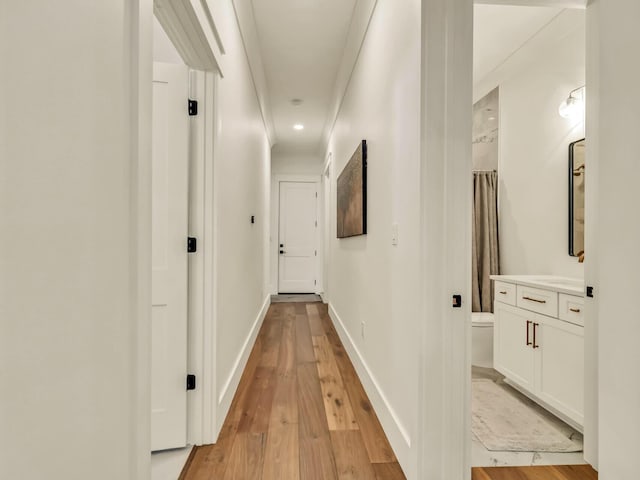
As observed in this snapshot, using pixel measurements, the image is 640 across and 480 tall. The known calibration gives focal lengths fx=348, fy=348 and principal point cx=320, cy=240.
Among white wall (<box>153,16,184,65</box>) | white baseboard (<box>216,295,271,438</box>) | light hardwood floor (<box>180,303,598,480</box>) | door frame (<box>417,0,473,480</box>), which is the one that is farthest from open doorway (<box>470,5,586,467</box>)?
white wall (<box>153,16,184,65</box>)

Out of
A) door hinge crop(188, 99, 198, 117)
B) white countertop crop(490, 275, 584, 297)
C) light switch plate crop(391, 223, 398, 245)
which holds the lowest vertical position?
white countertop crop(490, 275, 584, 297)

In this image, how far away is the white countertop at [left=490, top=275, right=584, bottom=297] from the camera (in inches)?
78.1

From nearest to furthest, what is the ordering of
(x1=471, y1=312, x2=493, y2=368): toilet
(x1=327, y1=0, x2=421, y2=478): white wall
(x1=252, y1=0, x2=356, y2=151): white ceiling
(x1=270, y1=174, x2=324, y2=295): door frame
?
1. (x1=327, y1=0, x2=421, y2=478): white wall
2. (x1=252, y1=0, x2=356, y2=151): white ceiling
3. (x1=471, y1=312, x2=493, y2=368): toilet
4. (x1=270, y1=174, x2=324, y2=295): door frame

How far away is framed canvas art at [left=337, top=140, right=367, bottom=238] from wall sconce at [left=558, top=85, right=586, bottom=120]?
1.44 m

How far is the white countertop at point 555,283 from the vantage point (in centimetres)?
198

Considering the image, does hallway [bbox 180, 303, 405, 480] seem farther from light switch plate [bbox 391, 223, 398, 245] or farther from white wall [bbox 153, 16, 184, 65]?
white wall [bbox 153, 16, 184, 65]

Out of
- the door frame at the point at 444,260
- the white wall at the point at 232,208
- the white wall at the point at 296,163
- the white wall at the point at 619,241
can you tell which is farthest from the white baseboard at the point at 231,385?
the white wall at the point at 296,163

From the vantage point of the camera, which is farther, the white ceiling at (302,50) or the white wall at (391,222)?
the white ceiling at (302,50)

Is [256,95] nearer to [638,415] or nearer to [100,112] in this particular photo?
[100,112]

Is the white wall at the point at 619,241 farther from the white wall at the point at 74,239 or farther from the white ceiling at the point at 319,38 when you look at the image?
the white ceiling at the point at 319,38

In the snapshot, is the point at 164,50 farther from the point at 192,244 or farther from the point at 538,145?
the point at 538,145

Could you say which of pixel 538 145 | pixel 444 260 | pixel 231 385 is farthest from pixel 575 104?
pixel 231 385

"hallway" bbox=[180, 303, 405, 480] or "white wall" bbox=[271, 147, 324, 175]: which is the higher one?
"white wall" bbox=[271, 147, 324, 175]

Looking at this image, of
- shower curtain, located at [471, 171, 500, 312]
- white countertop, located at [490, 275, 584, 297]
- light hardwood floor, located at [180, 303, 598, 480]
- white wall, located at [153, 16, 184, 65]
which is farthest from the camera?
shower curtain, located at [471, 171, 500, 312]
